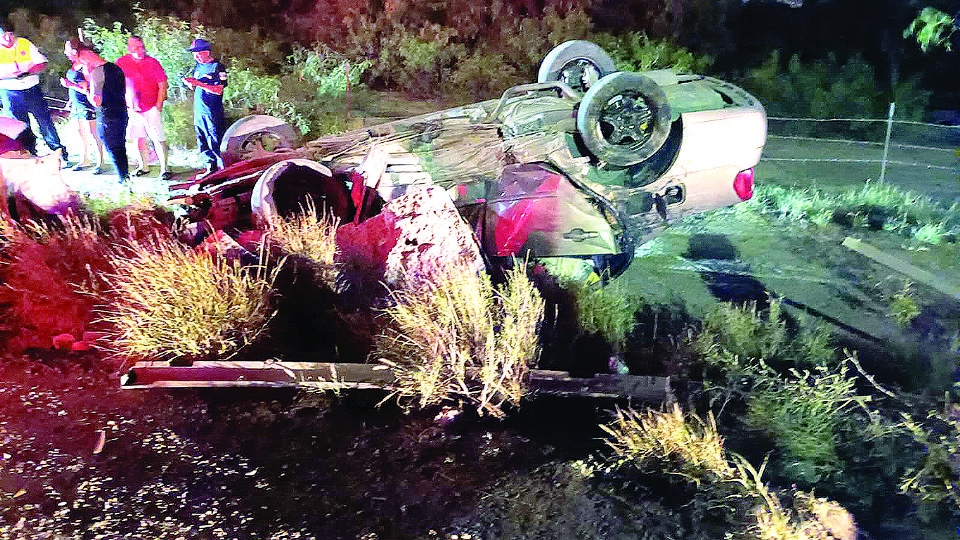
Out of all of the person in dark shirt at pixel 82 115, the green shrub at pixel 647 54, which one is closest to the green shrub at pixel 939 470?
the green shrub at pixel 647 54

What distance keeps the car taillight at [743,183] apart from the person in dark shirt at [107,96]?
5122 mm

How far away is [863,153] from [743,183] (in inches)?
82.1

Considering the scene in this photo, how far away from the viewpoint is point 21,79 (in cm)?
602

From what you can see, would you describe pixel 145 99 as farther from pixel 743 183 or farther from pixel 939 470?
pixel 939 470

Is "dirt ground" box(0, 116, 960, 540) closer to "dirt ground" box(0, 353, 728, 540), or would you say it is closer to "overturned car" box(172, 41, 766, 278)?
"dirt ground" box(0, 353, 728, 540)

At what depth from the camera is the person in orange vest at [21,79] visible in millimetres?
5992

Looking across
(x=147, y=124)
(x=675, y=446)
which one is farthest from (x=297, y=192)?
(x=675, y=446)

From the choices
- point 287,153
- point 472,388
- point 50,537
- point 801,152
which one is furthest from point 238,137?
point 801,152

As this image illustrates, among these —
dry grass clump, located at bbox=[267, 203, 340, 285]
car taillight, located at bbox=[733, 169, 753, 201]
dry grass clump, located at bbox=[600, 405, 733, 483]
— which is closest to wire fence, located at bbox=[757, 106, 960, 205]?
car taillight, located at bbox=[733, 169, 753, 201]

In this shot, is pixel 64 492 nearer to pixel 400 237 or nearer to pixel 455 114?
pixel 400 237

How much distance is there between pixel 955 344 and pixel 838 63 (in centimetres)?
243

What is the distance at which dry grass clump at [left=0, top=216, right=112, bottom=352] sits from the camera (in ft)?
15.9

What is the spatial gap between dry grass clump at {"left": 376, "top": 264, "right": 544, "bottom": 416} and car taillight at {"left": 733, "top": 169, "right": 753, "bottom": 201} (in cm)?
202

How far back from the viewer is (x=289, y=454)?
367cm
